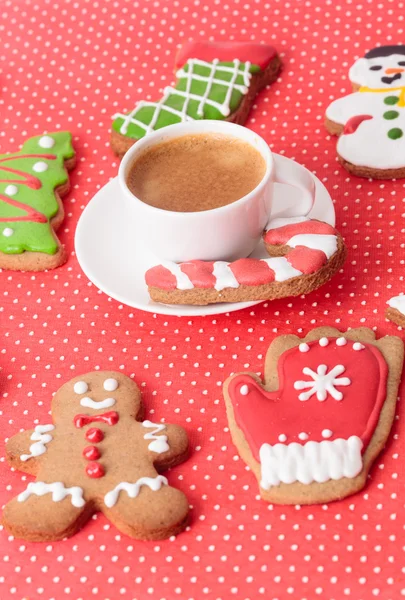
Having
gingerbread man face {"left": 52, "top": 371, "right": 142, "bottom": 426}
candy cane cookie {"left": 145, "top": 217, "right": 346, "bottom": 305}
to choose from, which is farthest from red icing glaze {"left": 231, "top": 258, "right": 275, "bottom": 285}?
gingerbread man face {"left": 52, "top": 371, "right": 142, "bottom": 426}

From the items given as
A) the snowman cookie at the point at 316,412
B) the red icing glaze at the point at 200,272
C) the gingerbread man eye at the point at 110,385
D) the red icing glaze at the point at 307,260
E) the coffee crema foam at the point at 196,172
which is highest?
the coffee crema foam at the point at 196,172

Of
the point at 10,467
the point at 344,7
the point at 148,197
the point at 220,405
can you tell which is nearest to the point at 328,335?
the point at 220,405

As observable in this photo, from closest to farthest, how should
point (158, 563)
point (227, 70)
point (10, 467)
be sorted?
point (158, 563) → point (10, 467) → point (227, 70)

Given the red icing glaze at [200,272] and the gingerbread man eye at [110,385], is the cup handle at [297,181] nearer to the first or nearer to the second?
the red icing glaze at [200,272]

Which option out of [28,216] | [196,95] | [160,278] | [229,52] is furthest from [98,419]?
[229,52]

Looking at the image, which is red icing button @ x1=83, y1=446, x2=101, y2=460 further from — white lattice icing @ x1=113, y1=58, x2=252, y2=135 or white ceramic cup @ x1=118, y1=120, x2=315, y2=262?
white lattice icing @ x1=113, y1=58, x2=252, y2=135

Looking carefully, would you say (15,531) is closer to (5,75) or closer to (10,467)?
(10,467)

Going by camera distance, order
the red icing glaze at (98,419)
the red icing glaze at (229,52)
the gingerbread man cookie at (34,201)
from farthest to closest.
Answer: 1. the red icing glaze at (229,52)
2. the gingerbread man cookie at (34,201)
3. the red icing glaze at (98,419)

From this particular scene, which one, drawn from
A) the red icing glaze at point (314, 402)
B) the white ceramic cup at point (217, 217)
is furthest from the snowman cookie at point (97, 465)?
the white ceramic cup at point (217, 217)
